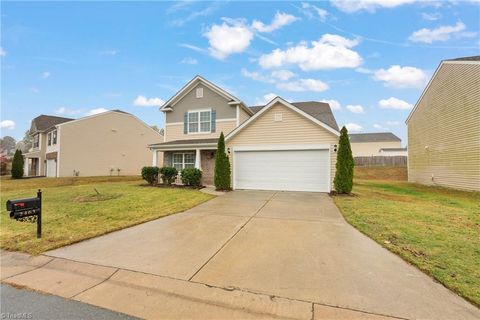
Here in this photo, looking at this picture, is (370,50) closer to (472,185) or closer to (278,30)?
(278,30)

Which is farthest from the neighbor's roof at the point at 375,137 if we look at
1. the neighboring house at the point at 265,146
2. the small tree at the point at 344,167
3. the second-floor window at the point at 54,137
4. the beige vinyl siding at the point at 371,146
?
the second-floor window at the point at 54,137

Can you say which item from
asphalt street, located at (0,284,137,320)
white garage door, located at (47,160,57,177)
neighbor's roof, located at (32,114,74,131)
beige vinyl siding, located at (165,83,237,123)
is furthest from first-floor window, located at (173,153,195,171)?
neighbor's roof, located at (32,114,74,131)

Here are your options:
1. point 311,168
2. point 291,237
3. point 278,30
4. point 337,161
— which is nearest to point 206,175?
point 311,168

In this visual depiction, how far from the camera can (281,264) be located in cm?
388

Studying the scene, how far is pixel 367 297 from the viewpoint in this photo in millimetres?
2932

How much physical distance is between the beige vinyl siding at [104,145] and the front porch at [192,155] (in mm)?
12746

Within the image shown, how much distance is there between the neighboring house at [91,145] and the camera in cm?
2370

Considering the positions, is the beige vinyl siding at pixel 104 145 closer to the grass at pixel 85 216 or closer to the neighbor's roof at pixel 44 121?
the neighbor's roof at pixel 44 121

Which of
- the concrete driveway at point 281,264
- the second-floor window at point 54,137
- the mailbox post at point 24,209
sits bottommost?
the concrete driveway at point 281,264

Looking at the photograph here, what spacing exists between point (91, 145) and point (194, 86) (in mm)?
15001

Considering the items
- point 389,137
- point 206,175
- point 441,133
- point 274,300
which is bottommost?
point 274,300

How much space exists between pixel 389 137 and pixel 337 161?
46.9 metres

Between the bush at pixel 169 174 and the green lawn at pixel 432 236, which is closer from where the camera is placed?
the green lawn at pixel 432 236

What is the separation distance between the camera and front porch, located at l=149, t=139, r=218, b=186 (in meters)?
15.0
